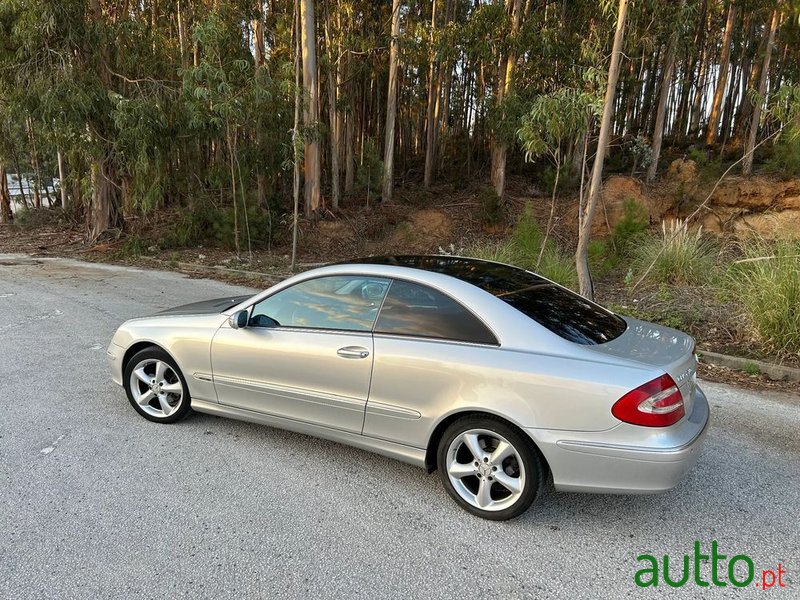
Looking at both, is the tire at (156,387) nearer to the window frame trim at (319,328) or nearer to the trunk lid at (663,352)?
the window frame trim at (319,328)

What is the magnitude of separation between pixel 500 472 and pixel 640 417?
82cm

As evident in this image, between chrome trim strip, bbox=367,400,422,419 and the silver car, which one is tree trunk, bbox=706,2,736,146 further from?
chrome trim strip, bbox=367,400,422,419

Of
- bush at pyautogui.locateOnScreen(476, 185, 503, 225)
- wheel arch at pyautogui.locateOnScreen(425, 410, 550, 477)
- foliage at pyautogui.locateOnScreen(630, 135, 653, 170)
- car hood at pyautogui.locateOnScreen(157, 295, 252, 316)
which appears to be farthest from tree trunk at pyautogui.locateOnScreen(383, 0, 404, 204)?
wheel arch at pyautogui.locateOnScreen(425, 410, 550, 477)

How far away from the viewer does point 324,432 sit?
3.50 metres

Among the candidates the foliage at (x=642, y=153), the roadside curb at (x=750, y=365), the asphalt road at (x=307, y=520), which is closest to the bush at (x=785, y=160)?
the foliage at (x=642, y=153)

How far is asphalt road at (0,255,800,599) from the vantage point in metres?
2.48

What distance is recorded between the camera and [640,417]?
2.62m

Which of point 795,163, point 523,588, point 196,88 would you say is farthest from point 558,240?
point 523,588

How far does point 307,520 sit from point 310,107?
43.0 ft

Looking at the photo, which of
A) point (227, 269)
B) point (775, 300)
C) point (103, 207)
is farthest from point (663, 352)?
point (103, 207)

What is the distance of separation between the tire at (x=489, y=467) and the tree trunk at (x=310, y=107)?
11.3 m

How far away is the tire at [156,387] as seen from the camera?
4125 millimetres

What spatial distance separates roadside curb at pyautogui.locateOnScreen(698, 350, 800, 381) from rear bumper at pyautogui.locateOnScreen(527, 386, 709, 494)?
360 centimetres

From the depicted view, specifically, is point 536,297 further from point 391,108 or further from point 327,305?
point 391,108
